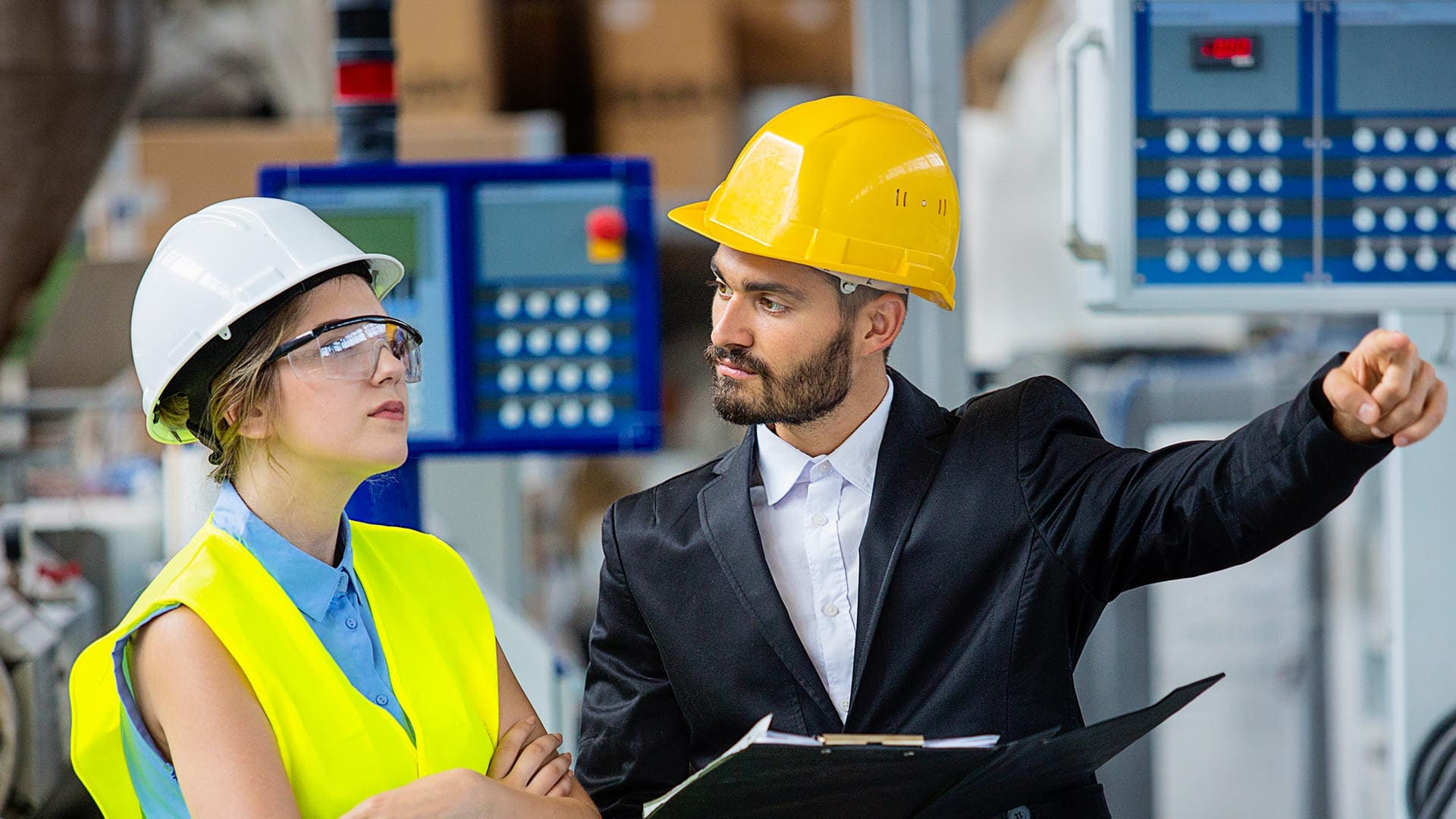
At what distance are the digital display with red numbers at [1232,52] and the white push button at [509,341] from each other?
1109mm

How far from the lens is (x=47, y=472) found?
10.7 feet

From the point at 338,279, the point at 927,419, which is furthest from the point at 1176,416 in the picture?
the point at 338,279

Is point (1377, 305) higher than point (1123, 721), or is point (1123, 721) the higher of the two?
point (1377, 305)

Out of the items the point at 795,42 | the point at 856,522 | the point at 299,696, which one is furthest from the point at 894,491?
the point at 795,42

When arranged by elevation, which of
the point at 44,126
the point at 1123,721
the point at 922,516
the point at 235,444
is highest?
the point at 44,126

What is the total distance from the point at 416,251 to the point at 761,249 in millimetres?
952

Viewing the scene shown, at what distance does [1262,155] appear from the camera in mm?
2014

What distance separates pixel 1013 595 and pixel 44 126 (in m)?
2.14

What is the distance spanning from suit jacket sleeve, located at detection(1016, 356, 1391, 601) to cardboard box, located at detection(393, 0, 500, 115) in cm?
335

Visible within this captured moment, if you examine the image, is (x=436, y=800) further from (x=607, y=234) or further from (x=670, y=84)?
(x=670, y=84)

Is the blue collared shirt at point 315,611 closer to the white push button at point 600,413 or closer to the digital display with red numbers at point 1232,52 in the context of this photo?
the white push button at point 600,413

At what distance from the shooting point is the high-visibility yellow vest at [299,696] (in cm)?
126

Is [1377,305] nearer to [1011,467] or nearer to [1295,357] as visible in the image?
[1011,467]

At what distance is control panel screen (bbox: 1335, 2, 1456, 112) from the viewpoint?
1981mm
